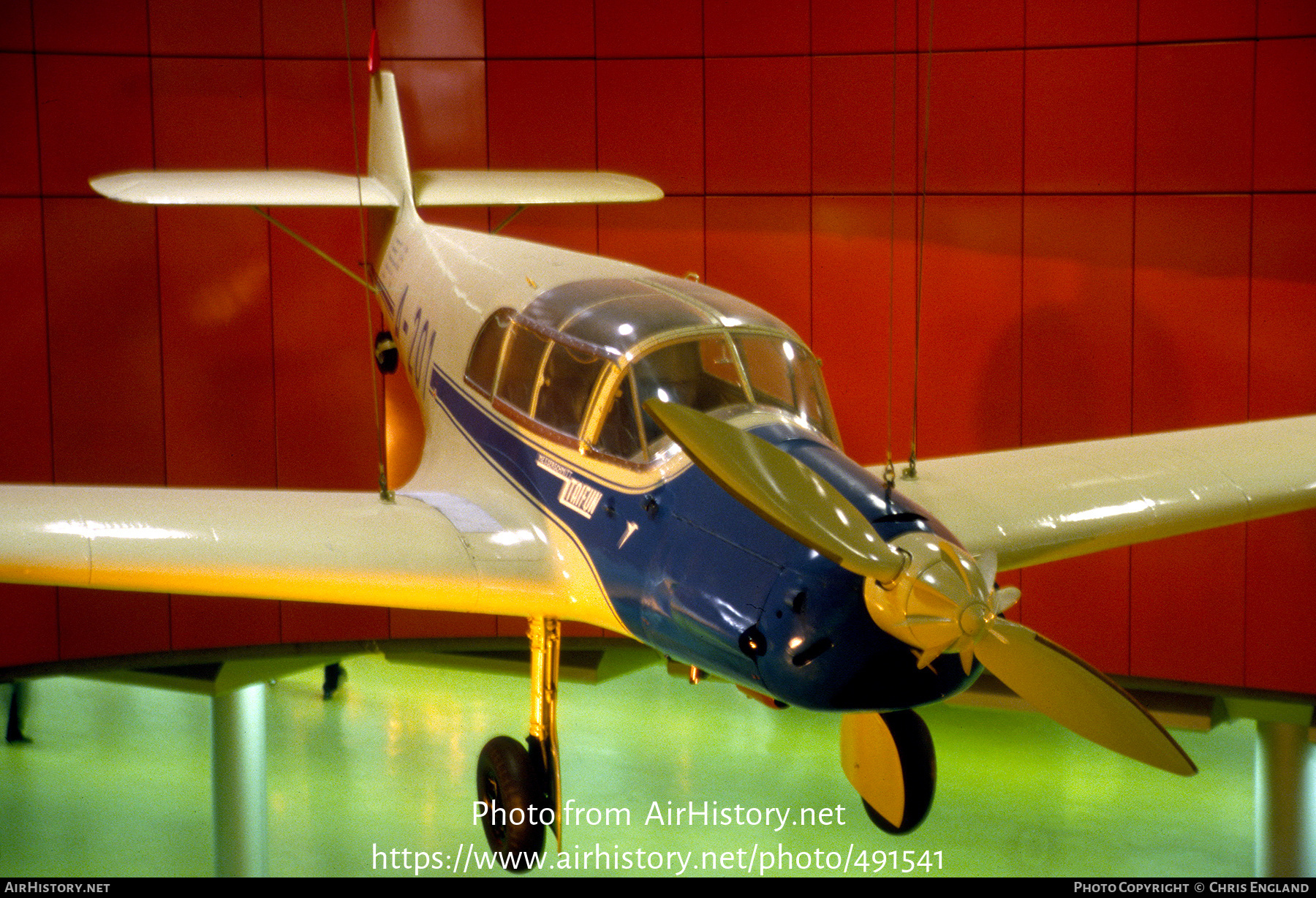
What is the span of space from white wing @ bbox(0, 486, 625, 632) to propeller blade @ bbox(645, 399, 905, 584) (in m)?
1.32

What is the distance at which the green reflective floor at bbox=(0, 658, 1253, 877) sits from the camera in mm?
10078

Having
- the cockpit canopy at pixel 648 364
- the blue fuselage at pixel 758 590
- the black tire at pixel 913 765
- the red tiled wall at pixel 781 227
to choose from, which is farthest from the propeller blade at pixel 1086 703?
the red tiled wall at pixel 781 227

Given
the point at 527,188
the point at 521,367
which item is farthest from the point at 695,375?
the point at 527,188

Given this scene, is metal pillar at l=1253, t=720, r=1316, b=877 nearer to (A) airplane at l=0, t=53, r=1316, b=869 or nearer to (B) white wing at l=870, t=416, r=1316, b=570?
(A) airplane at l=0, t=53, r=1316, b=869

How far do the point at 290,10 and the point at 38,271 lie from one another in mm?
2814

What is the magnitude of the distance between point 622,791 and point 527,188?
6019 millimetres

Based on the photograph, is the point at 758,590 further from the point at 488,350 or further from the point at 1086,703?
the point at 488,350

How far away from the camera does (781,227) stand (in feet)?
29.9

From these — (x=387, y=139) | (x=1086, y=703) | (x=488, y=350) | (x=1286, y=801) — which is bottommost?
(x=1286, y=801)

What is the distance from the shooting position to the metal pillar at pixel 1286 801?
8.49 metres

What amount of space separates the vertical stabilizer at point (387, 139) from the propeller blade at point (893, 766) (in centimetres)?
532

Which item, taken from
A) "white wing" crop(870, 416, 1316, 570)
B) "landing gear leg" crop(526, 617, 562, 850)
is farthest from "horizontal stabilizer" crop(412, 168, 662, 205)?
"landing gear leg" crop(526, 617, 562, 850)

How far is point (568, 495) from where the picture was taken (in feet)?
16.1

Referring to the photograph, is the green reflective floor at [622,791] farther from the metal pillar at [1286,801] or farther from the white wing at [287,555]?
Result: the white wing at [287,555]
